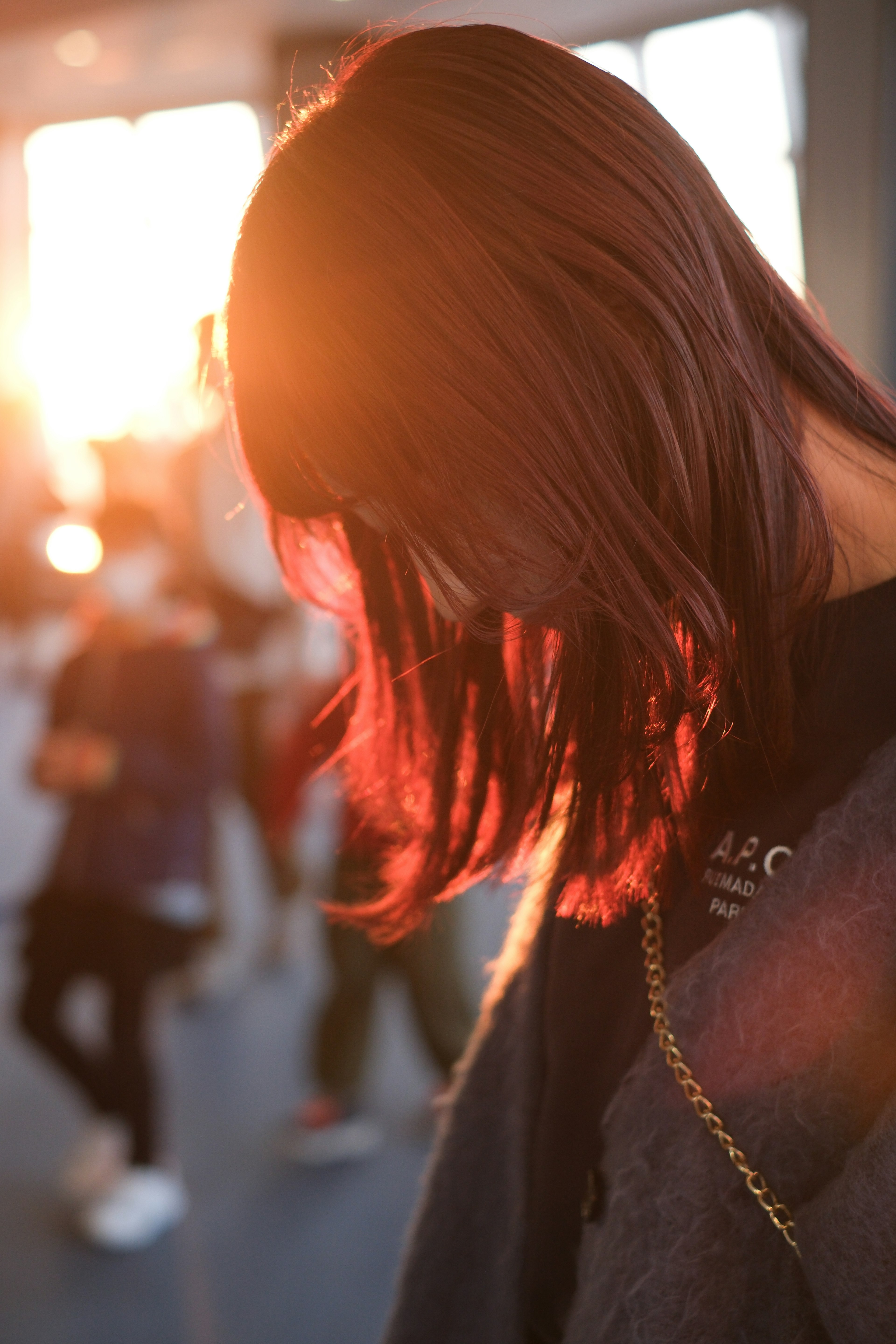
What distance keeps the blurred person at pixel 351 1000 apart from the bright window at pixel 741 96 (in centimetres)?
273

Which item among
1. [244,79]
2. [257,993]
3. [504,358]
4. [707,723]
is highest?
[244,79]

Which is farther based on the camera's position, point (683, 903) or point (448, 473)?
point (683, 903)

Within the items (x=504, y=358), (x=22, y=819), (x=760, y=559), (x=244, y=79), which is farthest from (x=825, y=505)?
(x=244, y=79)

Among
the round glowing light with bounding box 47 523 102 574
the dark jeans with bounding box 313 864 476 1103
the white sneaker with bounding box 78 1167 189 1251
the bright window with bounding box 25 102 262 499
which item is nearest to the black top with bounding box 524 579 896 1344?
the dark jeans with bounding box 313 864 476 1103

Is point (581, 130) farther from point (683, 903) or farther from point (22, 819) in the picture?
point (22, 819)

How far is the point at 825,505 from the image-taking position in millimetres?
589

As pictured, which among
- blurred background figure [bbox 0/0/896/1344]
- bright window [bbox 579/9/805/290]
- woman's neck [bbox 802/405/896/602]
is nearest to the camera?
woman's neck [bbox 802/405/896/602]

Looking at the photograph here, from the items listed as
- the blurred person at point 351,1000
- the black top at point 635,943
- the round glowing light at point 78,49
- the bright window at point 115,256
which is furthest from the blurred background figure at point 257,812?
the bright window at point 115,256

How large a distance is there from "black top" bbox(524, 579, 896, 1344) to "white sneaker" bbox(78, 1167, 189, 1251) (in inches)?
65.4

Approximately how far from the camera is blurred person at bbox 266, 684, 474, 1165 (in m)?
2.27

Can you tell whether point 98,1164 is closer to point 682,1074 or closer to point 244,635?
point 244,635

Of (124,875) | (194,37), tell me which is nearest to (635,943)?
(124,875)

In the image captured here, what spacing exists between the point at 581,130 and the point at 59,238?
9753 mm

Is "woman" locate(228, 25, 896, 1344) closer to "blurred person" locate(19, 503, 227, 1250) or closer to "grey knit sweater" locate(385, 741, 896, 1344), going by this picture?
"grey knit sweater" locate(385, 741, 896, 1344)
